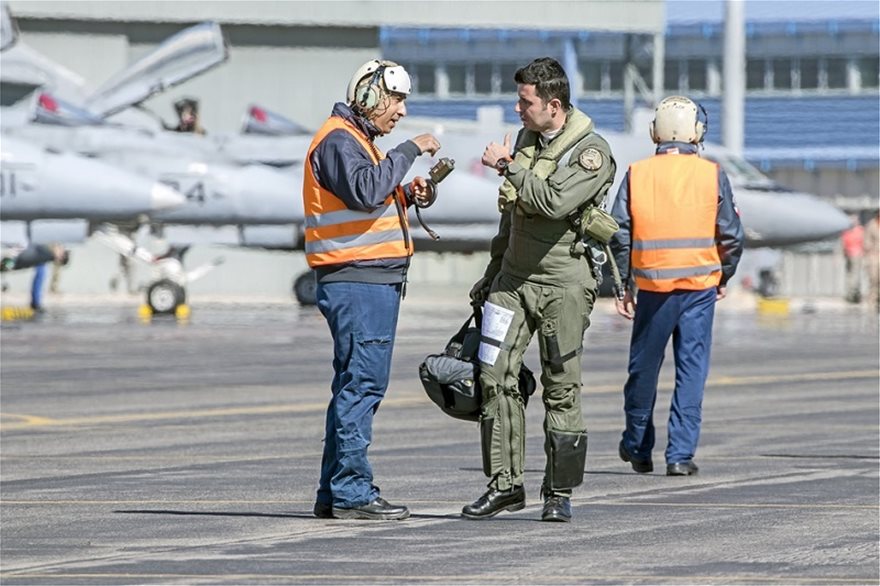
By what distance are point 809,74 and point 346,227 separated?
231 ft

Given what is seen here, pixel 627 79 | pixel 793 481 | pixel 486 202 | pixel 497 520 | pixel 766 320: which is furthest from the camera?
pixel 627 79

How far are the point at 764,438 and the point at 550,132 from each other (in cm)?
497

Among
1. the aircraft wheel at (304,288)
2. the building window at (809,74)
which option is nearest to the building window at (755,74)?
the building window at (809,74)

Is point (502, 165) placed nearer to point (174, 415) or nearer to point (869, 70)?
point (174, 415)

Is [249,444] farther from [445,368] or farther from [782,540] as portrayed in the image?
[782,540]

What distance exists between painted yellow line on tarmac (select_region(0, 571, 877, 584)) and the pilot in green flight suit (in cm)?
162

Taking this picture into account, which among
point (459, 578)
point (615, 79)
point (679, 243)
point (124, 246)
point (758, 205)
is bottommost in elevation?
point (124, 246)

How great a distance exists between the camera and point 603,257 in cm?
909

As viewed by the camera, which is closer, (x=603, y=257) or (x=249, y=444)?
(x=603, y=257)

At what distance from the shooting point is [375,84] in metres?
9.02

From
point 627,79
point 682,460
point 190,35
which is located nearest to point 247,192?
point 190,35

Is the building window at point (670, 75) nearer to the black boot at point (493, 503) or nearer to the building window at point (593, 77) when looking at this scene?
the building window at point (593, 77)

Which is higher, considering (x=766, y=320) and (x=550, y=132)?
(x=550, y=132)

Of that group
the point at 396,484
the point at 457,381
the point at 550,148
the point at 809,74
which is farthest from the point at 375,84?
the point at 809,74
